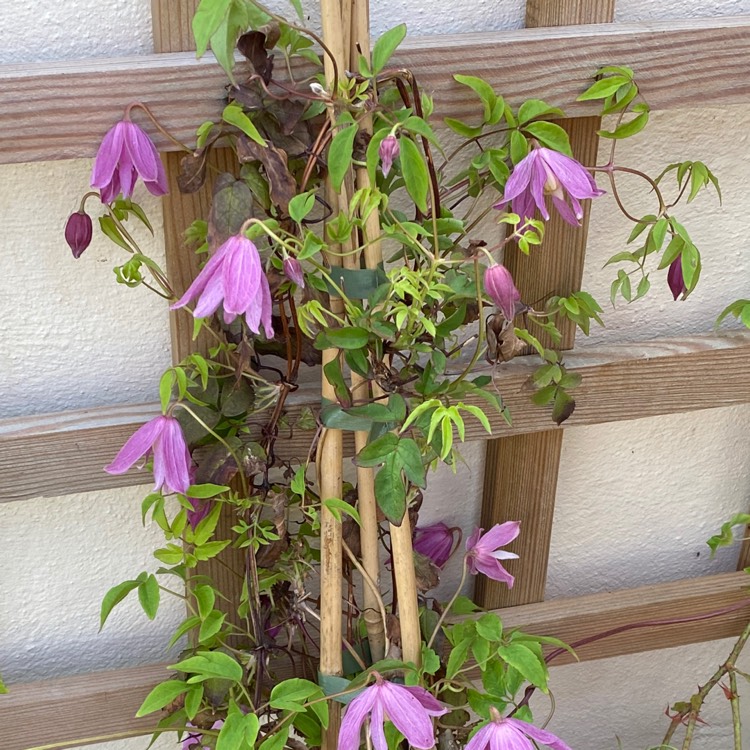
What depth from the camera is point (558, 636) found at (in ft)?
3.99

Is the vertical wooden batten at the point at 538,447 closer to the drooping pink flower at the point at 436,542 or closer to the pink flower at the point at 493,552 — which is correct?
the drooping pink flower at the point at 436,542

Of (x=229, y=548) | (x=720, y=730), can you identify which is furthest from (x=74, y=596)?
(x=720, y=730)

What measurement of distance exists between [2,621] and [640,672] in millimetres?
844

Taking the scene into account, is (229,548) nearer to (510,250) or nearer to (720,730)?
(510,250)

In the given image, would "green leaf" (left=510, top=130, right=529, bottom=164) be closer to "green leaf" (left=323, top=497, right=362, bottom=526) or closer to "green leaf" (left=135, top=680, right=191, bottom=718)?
"green leaf" (left=323, top=497, right=362, bottom=526)

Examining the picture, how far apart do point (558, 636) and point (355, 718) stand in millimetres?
476

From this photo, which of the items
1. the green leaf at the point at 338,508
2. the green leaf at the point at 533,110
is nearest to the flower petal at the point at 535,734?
the green leaf at the point at 338,508

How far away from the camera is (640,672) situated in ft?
4.49

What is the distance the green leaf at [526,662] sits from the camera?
868mm

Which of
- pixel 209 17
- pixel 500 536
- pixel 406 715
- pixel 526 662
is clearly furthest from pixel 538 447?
pixel 209 17

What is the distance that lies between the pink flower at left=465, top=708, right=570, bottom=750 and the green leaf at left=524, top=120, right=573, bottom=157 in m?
0.50

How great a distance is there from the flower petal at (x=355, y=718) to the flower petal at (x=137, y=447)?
0.27 meters

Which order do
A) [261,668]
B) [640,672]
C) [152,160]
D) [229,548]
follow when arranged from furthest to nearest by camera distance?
[640,672]
[229,548]
[261,668]
[152,160]

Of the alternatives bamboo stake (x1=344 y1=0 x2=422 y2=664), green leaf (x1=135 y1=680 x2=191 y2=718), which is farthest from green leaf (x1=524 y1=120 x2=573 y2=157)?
green leaf (x1=135 y1=680 x2=191 y2=718)
